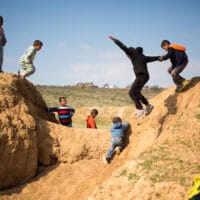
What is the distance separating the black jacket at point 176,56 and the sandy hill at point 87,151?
3.05ft

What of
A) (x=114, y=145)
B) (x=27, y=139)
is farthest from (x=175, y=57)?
(x=27, y=139)

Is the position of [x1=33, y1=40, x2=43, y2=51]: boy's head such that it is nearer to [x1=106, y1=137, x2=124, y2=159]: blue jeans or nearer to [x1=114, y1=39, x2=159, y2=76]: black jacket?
[x1=114, y1=39, x2=159, y2=76]: black jacket

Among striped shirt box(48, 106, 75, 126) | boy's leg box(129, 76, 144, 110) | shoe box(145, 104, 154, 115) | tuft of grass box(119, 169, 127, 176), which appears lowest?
tuft of grass box(119, 169, 127, 176)

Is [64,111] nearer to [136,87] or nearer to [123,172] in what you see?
[136,87]

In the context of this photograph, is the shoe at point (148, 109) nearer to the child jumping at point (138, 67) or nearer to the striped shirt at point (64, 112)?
the child jumping at point (138, 67)

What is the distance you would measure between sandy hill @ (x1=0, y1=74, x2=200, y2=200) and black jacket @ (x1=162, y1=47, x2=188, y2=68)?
93 centimetres

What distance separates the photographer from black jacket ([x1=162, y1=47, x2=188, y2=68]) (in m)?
10.5

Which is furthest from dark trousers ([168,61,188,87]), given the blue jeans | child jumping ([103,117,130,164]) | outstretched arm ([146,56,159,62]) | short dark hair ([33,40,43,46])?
short dark hair ([33,40,43,46])

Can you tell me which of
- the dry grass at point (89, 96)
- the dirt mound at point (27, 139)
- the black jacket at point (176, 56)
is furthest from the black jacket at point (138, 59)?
the dry grass at point (89, 96)

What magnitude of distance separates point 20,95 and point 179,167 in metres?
4.94

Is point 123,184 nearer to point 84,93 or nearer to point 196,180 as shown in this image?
point 196,180

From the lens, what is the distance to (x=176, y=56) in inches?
414

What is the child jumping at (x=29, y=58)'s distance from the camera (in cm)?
1091

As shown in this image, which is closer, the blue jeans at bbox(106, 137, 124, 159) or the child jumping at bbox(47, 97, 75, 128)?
the blue jeans at bbox(106, 137, 124, 159)
